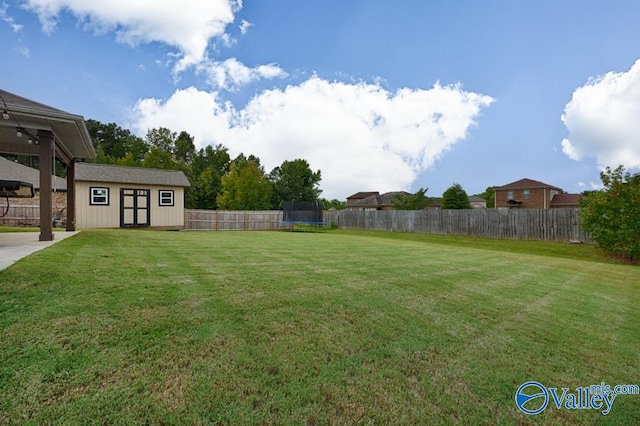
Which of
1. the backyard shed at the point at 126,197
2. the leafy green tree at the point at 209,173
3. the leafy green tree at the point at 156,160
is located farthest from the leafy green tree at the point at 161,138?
the backyard shed at the point at 126,197

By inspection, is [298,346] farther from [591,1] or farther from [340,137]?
[340,137]

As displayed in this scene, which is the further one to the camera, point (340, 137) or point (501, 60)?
point (340, 137)

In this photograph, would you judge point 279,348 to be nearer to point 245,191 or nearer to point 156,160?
point 245,191

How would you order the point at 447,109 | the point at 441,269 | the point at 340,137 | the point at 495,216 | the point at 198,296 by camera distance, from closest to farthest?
the point at 198,296 < the point at 441,269 < the point at 447,109 < the point at 495,216 < the point at 340,137

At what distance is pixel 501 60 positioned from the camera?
11.7 meters

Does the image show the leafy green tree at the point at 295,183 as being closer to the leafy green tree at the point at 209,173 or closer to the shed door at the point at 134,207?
the leafy green tree at the point at 209,173

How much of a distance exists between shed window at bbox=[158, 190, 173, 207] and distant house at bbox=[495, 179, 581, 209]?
32375 mm

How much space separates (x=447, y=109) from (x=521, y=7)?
4346mm

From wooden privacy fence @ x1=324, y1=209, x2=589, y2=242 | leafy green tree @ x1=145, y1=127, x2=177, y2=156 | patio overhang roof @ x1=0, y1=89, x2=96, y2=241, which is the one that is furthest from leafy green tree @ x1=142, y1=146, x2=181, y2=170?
patio overhang roof @ x1=0, y1=89, x2=96, y2=241

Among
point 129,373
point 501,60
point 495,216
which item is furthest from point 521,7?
point 129,373

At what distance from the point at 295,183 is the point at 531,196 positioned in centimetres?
2734

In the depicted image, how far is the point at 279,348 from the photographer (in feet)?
8.21

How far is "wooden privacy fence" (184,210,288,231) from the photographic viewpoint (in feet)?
70.6

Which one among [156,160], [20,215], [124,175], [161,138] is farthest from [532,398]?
[161,138]
